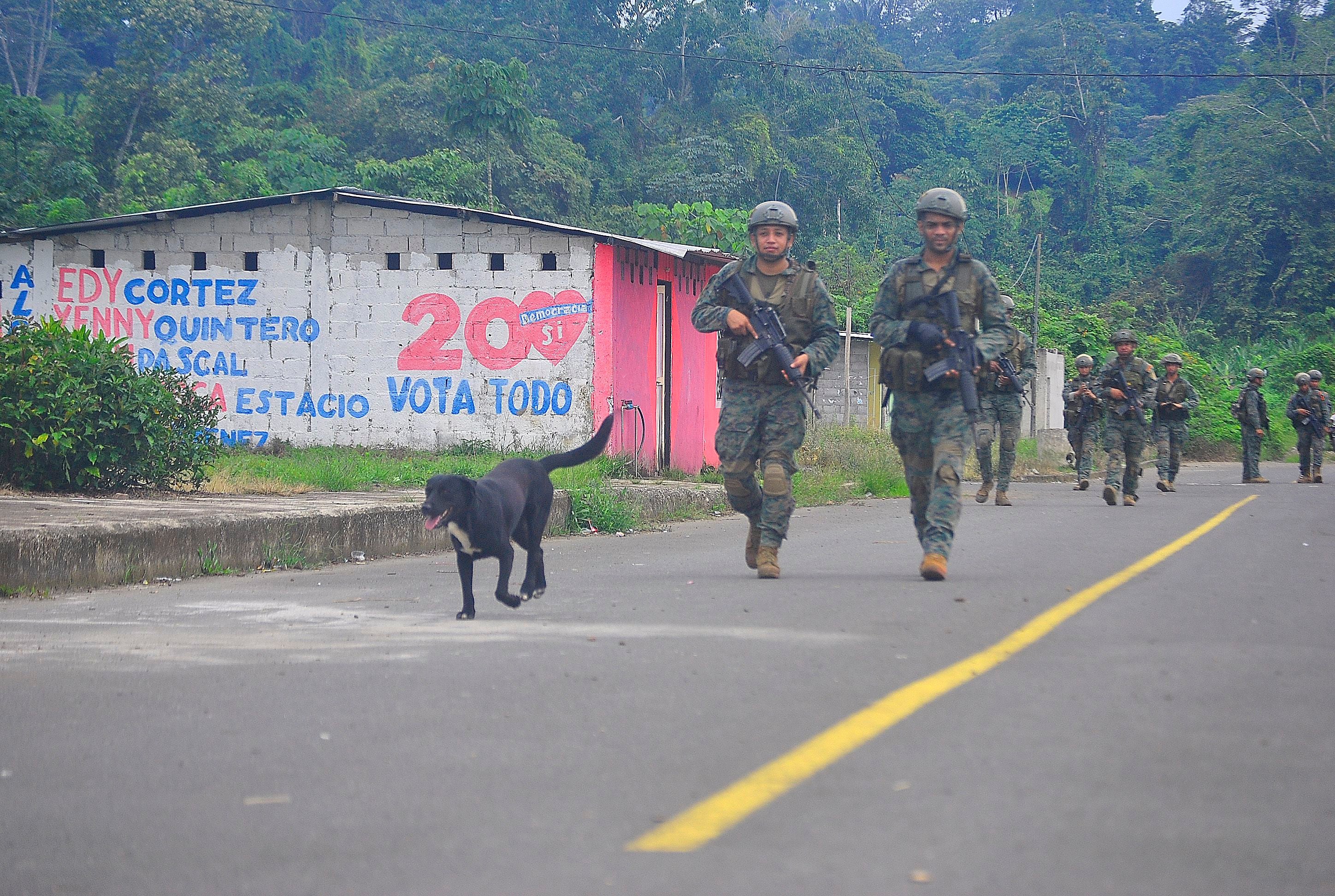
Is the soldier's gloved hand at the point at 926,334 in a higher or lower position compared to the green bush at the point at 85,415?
higher

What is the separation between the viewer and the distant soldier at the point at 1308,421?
883 inches

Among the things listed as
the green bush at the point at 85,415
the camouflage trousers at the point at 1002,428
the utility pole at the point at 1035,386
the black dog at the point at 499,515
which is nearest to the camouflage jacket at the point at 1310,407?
the camouflage trousers at the point at 1002,428

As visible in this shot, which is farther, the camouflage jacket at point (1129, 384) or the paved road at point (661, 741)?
the camouflage jacket at point (1129, 384)

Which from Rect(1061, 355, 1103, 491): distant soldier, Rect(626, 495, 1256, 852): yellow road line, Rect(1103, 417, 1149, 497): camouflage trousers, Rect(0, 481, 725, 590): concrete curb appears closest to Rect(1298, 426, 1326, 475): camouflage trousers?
Rect(1061, 355, 1103, 491): distant soldier

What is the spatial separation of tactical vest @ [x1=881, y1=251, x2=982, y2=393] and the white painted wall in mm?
8649

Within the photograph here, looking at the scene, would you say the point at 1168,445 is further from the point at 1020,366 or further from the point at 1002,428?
the point at 1002,428

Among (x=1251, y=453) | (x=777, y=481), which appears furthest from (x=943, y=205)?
(x=1251, y=453)

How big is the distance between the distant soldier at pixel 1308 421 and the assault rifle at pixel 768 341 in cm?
1647

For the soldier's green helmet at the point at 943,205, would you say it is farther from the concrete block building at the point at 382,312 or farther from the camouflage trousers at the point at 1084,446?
the camouflage trousers at the point at 1084,446

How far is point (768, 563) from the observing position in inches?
324

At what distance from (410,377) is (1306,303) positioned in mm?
36161

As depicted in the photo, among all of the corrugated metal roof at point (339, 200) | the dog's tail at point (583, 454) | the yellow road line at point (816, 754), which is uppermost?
the corrugated metal roof at point (339, 200)

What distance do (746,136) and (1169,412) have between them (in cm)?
3307

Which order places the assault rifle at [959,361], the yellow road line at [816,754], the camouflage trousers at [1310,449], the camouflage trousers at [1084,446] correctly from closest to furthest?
the yellow road line at [816,754]
the assault rifle at [959,361]
the camouflage trousers at [1084,446]
the camouflage trousers at [1310,449]
